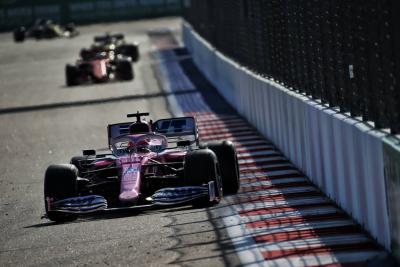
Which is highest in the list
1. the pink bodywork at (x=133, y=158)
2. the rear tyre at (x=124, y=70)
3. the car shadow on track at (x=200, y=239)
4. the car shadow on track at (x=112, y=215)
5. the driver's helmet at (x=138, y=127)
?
the driver's helmet at (x=138, y=127)

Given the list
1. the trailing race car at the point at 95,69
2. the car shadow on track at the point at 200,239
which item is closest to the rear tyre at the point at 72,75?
the trailing race car at the point at 95,69

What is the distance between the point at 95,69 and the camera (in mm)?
38969

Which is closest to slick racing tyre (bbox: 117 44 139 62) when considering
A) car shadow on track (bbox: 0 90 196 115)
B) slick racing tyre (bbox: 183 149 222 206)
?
A: car shadow on track (bbox: 0 90 196 115)

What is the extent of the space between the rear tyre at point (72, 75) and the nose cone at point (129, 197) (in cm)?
2597

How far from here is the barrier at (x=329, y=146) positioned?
10.4 meters

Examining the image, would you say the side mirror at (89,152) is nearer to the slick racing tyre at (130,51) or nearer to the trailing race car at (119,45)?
the trailing race car at (119,45)

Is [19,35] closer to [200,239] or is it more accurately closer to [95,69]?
[95,69]

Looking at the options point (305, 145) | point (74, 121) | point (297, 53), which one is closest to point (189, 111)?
point (74, 121)

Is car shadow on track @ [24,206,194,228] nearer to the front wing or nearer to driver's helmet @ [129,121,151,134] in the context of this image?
the front wing

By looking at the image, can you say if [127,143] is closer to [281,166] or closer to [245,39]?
[281,166]

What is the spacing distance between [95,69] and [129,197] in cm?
2626

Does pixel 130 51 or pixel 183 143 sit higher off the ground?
pixel 183 143

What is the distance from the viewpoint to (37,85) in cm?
4184

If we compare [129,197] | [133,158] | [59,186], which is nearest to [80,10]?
[133,158]
